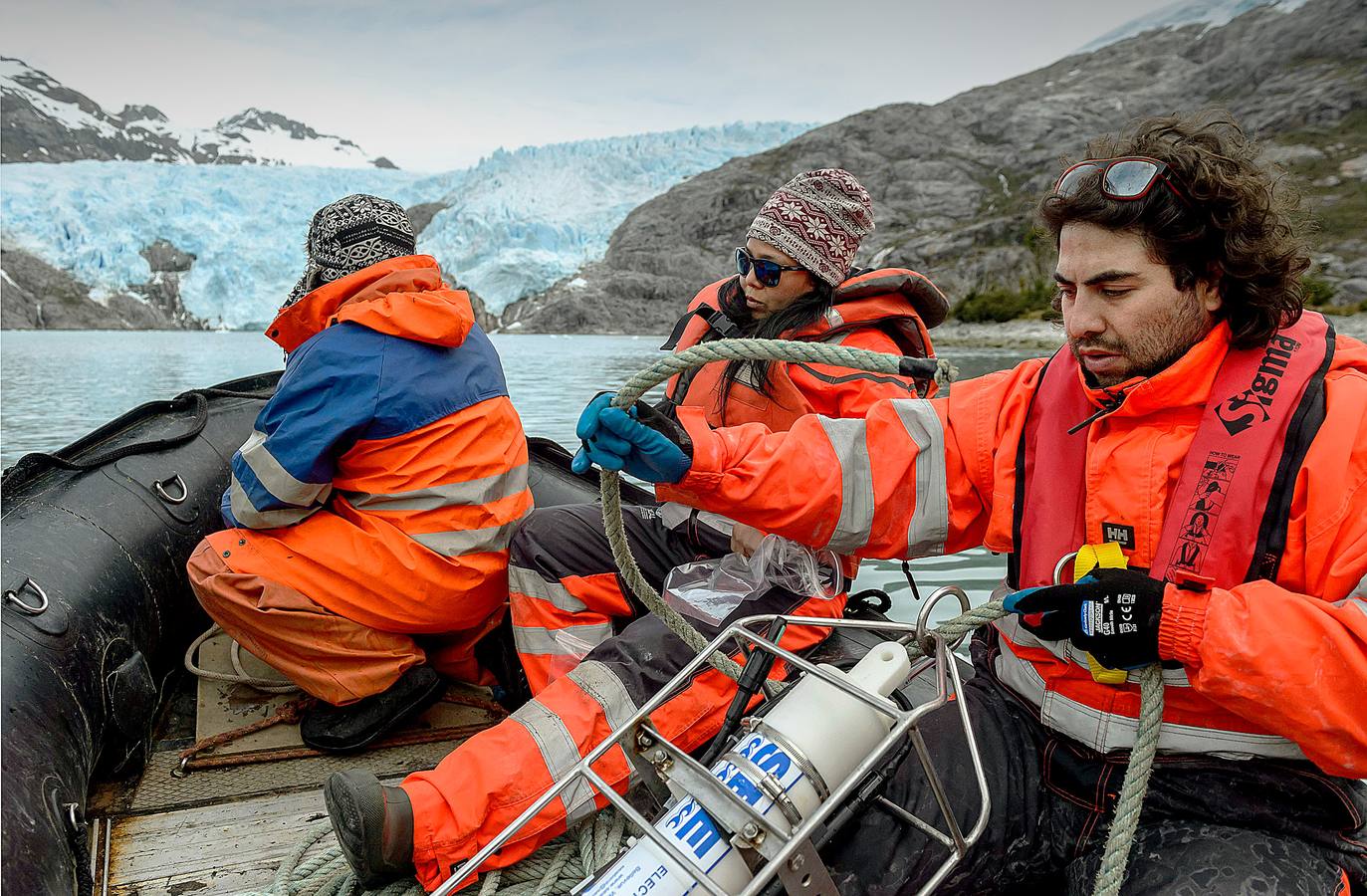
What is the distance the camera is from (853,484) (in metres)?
1.80

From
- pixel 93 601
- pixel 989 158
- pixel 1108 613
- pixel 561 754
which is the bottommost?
pixel 561 754

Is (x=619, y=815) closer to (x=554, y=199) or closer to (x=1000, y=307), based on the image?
(x=1000, y=307)

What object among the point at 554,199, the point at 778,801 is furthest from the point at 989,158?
the point at 778,801

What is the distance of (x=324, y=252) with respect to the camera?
8.62 feet

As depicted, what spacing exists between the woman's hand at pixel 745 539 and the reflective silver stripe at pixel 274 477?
119cm

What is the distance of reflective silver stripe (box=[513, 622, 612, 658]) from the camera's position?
7.96 feet

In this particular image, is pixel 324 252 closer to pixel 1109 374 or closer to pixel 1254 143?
pixel 1109 374

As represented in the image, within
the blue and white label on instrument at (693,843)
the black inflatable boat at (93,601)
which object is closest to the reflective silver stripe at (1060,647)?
the blue and white label on instrument at (693,843)

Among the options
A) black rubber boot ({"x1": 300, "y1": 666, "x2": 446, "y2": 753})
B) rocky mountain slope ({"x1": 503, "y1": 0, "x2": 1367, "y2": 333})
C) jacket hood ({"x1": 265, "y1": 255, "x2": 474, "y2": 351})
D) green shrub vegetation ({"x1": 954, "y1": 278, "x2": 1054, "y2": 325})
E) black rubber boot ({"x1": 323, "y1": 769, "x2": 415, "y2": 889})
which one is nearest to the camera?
black rubber boot ({"x1": 323, "y1": 769, "x2": 415, "y2": 889})

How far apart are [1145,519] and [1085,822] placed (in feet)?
1.94

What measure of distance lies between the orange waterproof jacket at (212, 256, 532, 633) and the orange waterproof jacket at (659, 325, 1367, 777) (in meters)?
0.94

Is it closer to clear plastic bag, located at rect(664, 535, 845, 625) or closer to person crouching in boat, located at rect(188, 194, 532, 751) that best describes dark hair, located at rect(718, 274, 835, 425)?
clear plastic bag, located at rect(664, 535, 845, 625)

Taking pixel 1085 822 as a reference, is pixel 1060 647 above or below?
above

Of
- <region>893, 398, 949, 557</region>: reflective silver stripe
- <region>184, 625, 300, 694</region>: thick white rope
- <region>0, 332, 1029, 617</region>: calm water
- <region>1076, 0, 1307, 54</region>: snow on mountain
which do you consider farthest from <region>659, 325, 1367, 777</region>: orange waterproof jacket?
<region>1076, 0, 1307, 54</region>: snow on mountain
